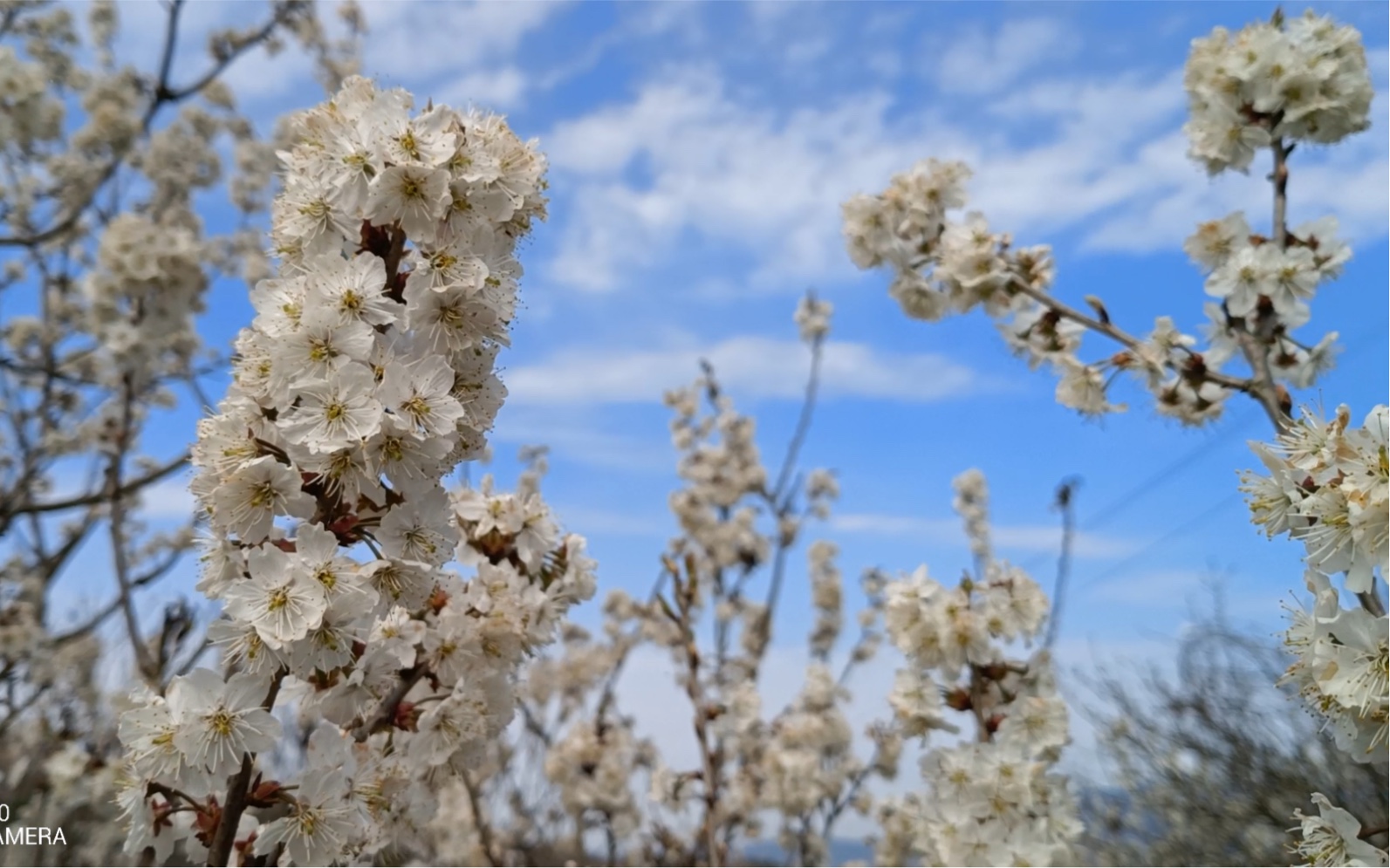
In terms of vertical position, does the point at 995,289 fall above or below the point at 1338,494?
above

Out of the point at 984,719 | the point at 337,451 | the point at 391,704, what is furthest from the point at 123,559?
the point at 984,719

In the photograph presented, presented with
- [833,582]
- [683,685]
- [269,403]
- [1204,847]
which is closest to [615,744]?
[683,685]

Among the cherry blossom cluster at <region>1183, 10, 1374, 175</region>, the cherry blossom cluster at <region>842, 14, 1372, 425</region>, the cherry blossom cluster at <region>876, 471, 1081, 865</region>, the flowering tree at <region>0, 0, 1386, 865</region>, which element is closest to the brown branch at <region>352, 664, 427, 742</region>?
the flowering tree at <region>0, 0, 1386, 865</region>

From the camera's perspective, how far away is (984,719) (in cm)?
234

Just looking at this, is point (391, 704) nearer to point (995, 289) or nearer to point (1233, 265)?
point (995, 289)

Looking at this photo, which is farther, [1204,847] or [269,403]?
[1204,847]

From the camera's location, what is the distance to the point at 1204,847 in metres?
4.90

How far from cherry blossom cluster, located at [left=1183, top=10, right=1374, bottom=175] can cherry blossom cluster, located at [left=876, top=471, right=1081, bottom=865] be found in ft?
4.62

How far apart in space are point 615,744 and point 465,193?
3865 mm

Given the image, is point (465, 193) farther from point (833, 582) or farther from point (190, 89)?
point (833, 582)

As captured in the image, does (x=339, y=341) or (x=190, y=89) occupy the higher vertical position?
(x=190, y=89)

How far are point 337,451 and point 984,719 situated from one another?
176 centimetres

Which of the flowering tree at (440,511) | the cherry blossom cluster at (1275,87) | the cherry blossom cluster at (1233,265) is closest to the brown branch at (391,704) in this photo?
the flowering tree at (440,511)

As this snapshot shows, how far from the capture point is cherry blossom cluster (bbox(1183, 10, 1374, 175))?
2.52m
